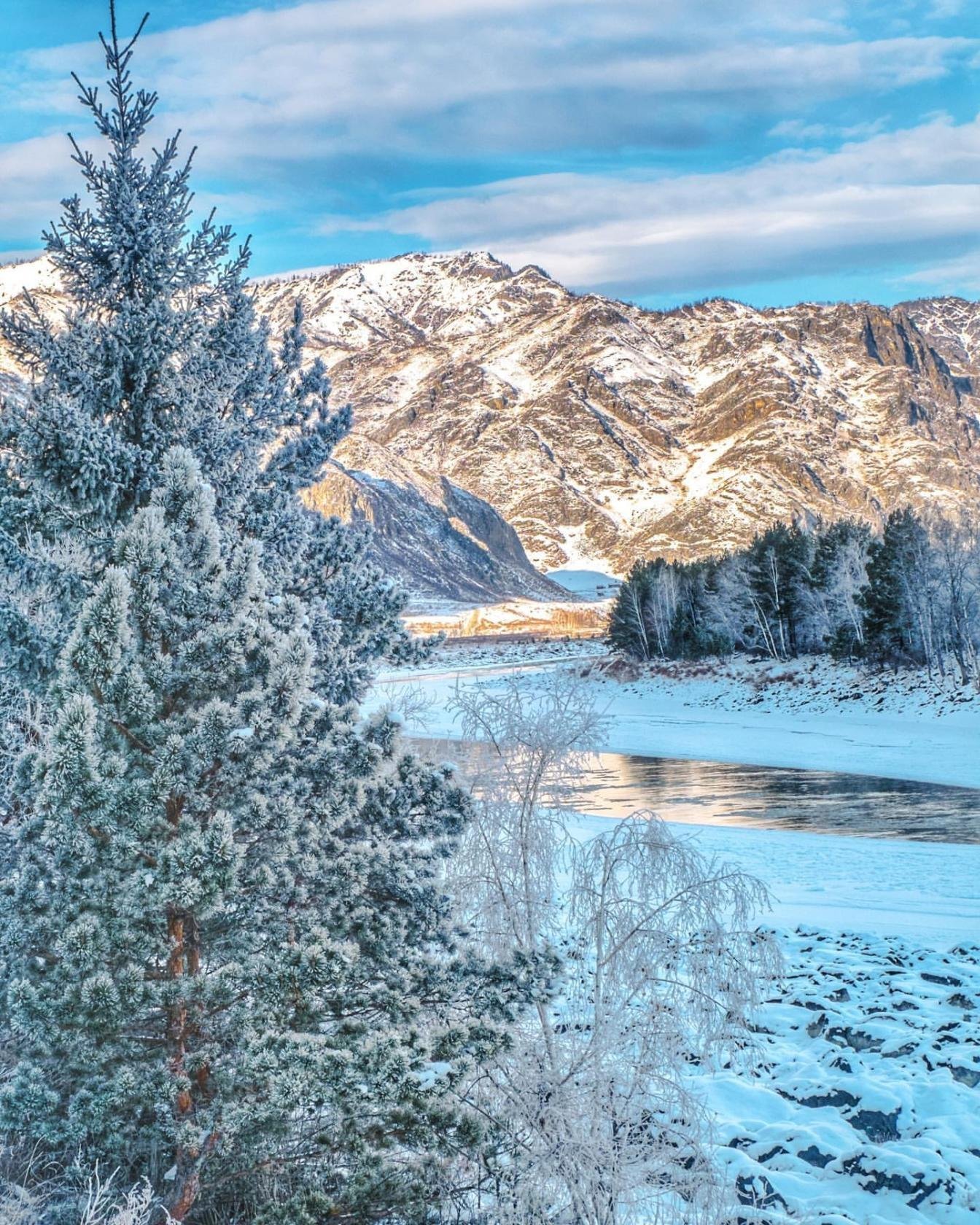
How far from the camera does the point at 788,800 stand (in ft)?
92.6

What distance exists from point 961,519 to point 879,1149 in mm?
62565

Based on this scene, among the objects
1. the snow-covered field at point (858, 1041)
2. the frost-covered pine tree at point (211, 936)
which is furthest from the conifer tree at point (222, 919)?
the snow-covered field at point (858, 1041)

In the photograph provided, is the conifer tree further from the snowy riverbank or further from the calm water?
the snowy riverbank

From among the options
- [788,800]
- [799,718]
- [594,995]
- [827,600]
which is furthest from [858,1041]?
[827,600]

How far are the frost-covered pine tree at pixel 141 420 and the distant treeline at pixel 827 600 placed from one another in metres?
40.8

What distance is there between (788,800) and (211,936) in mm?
23890

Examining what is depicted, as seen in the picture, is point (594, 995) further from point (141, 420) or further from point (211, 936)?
point (141, 420)

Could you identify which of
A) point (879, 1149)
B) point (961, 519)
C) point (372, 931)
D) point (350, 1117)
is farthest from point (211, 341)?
point (961, 519)

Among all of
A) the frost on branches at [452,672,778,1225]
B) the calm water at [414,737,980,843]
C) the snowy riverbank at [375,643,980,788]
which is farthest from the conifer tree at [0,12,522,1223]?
the snowy riverbank at [375,643,980,788]

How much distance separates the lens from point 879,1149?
842 cm

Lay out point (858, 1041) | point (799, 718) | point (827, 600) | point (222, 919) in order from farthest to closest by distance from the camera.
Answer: point (827, 600), point (799, 718), point (858, 1041), point (222, 919)

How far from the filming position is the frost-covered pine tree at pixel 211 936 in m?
5.93

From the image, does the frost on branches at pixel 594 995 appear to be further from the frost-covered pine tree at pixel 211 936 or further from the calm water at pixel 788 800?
the calm water at pixel 788 800

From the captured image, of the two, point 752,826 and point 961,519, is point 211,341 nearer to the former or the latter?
point 752,826
